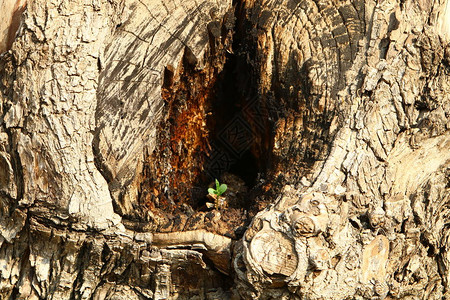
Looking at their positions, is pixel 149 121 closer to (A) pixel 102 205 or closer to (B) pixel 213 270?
(A) pixel 102 205

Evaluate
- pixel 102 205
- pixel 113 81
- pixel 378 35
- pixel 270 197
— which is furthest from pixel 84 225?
pixel 378 35

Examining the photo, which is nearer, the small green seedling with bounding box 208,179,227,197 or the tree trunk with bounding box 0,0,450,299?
the tree trunk with bounding box 0,0,450,299

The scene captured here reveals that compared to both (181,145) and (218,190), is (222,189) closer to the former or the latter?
(218,190)

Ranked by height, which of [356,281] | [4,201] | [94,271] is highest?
[4,201]

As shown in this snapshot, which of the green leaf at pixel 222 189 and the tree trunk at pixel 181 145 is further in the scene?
the green leaf at pixel 222 189

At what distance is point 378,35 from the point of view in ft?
9.97

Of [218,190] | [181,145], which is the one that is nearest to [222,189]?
[218,190]

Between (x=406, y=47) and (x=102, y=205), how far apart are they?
1.84 metres

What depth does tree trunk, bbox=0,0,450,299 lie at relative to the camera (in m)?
2.76

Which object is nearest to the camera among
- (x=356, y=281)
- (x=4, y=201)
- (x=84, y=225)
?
→ (x=356, y=281)

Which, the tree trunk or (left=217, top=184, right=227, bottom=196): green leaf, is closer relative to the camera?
the tree trunk

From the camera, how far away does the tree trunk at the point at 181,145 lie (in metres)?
2.76

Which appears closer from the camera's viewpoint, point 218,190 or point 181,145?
point 218,190

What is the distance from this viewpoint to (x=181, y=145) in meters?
3.22
